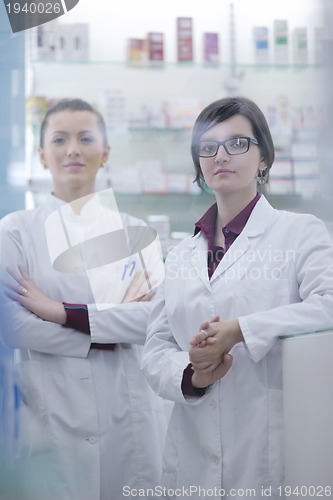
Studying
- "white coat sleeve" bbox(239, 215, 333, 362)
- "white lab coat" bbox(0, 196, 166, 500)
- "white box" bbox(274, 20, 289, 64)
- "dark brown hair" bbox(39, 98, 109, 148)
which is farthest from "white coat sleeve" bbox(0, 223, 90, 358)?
"white box" bbox(274, 20, 289, 64)

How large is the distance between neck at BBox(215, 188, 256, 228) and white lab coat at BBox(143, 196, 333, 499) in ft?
0.09

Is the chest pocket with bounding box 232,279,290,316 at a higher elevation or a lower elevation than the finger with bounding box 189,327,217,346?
higher

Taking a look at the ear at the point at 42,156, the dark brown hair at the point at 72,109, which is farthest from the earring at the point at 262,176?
the ear at the point at 42,156

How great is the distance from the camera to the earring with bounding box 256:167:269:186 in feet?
5.18

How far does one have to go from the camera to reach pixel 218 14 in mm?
1701

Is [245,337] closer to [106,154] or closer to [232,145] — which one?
[232,145]

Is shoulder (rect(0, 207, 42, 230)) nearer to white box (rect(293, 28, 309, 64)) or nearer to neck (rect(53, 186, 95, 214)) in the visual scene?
neck (rect(53, 186, 95, 214))

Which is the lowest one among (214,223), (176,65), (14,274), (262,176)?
(14,274)

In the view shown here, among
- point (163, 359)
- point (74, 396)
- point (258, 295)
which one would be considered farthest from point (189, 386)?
point (74, 396)

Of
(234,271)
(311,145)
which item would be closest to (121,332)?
(234,271)

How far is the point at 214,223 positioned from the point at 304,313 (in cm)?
32

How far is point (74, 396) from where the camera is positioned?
171 centimetres

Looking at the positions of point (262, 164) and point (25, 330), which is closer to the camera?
point (262, 164)

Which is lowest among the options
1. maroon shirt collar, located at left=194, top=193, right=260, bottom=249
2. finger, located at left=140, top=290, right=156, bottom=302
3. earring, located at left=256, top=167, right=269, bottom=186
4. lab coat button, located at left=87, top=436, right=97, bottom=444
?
lab coat button, located at left=87, top=436, right=97, bottom=444
